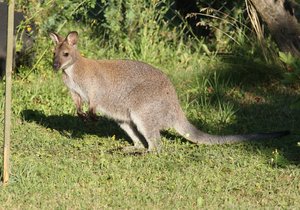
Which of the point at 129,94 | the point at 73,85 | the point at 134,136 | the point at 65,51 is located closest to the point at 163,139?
the point at 134,136

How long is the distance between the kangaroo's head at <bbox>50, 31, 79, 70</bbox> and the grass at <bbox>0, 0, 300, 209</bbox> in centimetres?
73

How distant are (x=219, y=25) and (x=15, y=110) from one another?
3104 mm

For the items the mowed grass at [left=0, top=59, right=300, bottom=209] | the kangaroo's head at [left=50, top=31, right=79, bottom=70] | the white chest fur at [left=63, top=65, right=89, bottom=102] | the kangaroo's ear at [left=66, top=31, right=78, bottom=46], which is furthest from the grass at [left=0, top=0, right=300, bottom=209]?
the kangaroo's ear at [left=66, top=31, right=78, bottom=46]

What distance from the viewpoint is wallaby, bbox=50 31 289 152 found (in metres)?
6.66

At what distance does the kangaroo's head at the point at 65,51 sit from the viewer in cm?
673

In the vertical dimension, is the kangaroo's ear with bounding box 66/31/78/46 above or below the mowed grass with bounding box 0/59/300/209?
above

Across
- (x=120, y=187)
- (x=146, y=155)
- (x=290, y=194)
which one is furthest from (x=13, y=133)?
(x=290, y=194)

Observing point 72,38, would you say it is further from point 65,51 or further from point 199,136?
point 199,136

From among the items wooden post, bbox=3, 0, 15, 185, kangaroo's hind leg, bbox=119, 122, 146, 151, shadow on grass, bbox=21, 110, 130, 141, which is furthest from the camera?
shadow on grass, bbox=21, 110, 130, 141

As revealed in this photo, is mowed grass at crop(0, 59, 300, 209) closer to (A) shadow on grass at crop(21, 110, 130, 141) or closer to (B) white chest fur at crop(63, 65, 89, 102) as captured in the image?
(A) shadow on grass at crop(21, 110, 130, 141)

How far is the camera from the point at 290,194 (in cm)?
552

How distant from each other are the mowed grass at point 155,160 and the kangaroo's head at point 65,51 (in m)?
0.73

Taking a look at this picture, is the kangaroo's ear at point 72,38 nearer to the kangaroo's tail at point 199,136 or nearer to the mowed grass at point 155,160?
the mowed grass at point 155,160

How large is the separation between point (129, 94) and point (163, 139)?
0.63 meters
